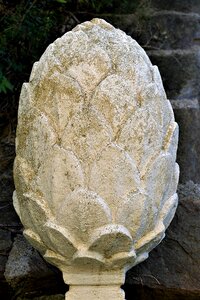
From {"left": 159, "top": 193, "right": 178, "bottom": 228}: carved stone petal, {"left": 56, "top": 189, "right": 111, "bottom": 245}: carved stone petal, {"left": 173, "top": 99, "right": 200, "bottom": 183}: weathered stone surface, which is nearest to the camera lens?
{"left": 56, "top": 189, "right": 111, "bottom": 245}: carved stone petal

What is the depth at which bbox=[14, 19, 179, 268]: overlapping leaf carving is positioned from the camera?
1106 millimetres

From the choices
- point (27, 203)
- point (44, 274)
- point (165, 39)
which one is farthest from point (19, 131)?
point (165, 39)

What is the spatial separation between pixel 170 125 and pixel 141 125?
10 cm

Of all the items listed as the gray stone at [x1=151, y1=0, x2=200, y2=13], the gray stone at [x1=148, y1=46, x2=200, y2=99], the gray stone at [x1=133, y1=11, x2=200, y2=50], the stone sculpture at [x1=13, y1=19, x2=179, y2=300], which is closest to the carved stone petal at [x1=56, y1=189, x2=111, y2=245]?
the stone sculpture at [x1=13, y1=19, x2=179, y2=300]

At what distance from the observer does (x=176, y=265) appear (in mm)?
1441

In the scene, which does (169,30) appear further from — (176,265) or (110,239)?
(110,239)

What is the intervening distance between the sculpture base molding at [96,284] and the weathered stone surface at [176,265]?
261 mm

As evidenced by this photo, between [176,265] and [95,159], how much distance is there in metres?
0.46

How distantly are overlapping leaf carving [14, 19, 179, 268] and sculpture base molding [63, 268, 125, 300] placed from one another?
0.04 m

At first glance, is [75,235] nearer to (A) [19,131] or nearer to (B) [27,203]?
(B) [27,203]

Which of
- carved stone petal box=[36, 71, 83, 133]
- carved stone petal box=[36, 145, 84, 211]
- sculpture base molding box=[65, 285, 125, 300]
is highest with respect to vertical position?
carved stone petal box=[36, 71, 83, 133]

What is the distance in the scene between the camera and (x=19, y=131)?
4.00ft

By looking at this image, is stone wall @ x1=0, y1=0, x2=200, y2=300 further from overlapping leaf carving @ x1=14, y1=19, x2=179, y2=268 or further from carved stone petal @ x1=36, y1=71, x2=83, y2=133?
carved stone petal @ x1=36, y1=71, x2=83, y2=133

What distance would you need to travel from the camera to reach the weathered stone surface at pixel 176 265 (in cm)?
142
